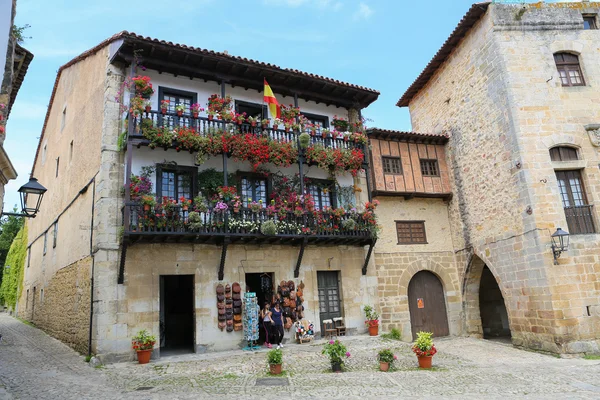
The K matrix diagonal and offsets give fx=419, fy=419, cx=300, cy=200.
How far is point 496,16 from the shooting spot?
1484 cm

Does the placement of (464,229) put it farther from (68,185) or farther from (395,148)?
(68,185)

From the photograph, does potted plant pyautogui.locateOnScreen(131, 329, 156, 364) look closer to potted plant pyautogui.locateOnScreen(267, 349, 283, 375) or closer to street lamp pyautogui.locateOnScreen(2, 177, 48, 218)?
potted plant pyautogui.locateOnScreen(267, 349, 283, 375)

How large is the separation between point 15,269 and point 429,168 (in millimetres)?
26896

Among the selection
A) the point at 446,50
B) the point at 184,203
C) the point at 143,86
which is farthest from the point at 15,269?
the point at 446,50

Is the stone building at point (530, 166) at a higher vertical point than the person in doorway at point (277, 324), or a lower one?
higher

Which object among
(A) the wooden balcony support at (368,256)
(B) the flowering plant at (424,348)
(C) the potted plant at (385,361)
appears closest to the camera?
(C) the potted plant at (385,361)

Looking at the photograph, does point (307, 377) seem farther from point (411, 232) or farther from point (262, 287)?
point (411, 232)

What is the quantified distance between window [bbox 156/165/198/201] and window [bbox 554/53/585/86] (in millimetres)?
13026

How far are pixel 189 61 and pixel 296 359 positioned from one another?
951cm

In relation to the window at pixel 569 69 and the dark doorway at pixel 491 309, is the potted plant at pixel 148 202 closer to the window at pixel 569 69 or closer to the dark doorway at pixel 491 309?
the dark doorway at pixel 491 309

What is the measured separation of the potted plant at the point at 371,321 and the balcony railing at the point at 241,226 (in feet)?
7.59

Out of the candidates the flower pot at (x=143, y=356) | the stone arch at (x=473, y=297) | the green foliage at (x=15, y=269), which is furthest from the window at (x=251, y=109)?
the green foliage at (x=15, y=269)

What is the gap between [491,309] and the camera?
17.5m

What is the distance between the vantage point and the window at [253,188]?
13.8m
